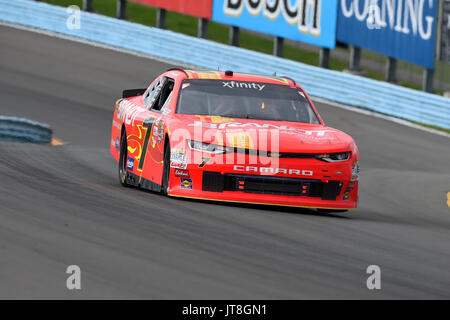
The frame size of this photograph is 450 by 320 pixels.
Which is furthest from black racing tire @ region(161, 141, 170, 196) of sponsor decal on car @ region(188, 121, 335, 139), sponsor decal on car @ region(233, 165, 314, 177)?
sponsor decal on car @ region(233, 165, 314, 177)

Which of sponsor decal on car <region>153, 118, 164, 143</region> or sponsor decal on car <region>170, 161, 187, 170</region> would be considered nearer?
sponsor decal on car <region>170, 161, 187, 170</region>

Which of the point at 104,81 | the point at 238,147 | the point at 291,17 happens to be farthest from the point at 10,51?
the point at 238,147

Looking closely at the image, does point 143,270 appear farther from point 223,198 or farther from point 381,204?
point 381,204

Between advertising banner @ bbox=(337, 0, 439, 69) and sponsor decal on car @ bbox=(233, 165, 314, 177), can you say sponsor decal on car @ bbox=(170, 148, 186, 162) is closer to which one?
sponsor decal on car @ bbox=(233, 165, 314, 177)

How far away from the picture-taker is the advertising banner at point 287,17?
23375 millimetres

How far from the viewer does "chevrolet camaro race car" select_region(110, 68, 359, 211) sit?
9.46 meters

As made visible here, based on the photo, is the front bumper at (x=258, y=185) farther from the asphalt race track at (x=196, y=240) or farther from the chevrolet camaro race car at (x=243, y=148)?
the asphalt race track at (x=196, y=240)

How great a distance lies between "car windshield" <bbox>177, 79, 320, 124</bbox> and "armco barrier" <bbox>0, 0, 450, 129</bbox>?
9.93m

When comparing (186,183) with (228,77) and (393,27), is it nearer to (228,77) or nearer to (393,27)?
(228,77)

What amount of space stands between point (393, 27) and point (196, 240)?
1557 cm
